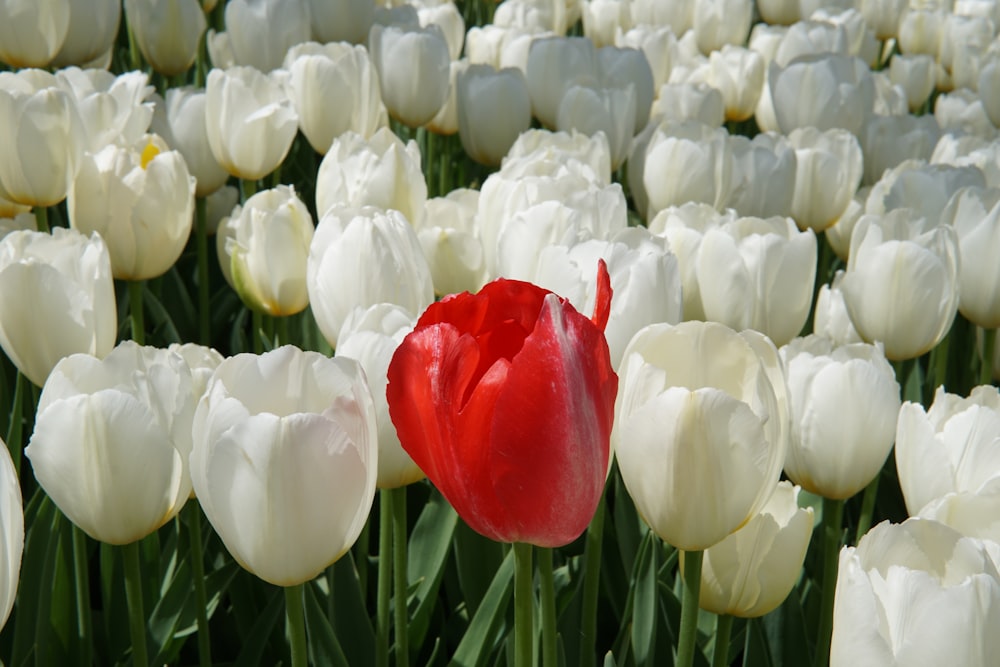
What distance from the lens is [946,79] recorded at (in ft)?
11.5

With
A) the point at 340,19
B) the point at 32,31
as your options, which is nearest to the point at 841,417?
the point at 32,31

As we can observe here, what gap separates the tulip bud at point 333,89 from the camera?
6.12 feet

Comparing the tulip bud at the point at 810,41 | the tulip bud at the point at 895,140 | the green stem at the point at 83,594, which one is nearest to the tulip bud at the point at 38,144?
the green stem at the point at 83,594

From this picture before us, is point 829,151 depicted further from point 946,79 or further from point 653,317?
point 946,79

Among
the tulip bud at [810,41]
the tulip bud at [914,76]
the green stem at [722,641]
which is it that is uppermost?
A: the green stem at [722,641]

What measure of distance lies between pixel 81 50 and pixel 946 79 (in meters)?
2.53

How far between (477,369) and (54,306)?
56 centimetres

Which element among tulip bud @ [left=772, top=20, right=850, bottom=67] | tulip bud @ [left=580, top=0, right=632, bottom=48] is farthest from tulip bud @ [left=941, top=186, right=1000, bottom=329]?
tulip bud @ [left=580, top=0, right=632, bottom=48]

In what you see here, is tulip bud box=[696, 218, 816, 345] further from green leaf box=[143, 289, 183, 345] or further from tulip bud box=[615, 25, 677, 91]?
tulip bud box=[615, 25, 677, 91]

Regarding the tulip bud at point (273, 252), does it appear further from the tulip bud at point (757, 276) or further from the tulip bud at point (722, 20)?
the tulip bud at point (722, 20)

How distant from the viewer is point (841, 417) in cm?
107

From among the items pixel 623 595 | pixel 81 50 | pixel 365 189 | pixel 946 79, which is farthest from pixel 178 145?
pixel 946 79

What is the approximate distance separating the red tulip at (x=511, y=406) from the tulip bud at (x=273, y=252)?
72 cm

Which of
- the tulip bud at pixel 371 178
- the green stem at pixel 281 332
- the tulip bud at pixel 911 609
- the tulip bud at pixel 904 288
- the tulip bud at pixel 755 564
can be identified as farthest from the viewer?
the green stem at pixel 281 332
